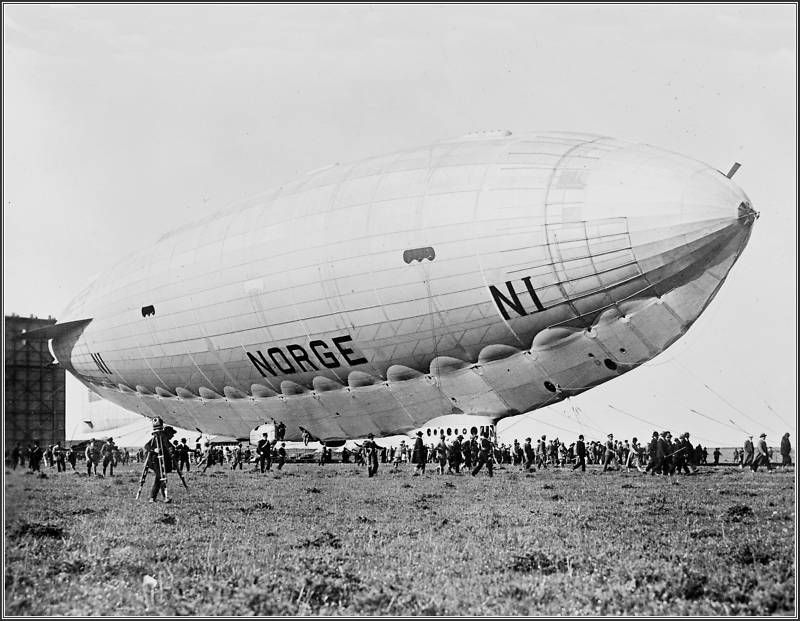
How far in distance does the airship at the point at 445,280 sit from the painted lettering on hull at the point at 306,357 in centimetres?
5

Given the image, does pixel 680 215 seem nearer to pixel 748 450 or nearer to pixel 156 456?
pixel 156 456

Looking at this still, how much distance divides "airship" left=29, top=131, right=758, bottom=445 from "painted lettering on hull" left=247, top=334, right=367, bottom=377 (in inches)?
2.0

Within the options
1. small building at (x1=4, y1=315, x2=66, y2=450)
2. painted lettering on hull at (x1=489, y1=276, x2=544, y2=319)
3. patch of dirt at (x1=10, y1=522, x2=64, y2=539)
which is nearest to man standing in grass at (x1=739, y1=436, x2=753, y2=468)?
painted lettering on hull at (x1=489, y1=276, x2=544, y2=319)

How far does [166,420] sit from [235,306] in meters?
9.25

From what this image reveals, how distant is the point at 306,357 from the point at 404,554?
38.7 ft

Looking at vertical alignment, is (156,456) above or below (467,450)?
above

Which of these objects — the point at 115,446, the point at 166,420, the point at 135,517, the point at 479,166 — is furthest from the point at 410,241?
the point at 115,446

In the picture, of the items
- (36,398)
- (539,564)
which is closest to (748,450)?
(539,564)

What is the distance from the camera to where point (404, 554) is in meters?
10.2

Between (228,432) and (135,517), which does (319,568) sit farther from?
(228,432)

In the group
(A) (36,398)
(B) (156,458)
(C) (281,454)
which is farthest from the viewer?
(A) (36,398)

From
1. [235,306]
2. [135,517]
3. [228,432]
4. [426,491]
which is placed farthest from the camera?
[228,432]

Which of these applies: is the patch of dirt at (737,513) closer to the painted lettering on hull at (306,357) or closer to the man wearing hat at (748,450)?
the painted lettering on hull at (306,357)

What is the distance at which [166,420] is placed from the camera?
29.3 meters
